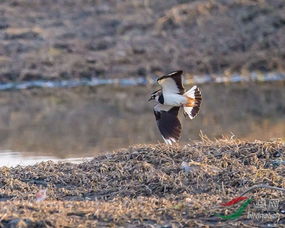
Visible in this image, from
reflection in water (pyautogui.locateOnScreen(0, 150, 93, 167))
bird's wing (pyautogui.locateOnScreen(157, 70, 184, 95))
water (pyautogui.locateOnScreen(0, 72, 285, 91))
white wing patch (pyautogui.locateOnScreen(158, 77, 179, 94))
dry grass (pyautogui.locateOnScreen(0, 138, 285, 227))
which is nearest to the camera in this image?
dry grass (pyautogui.locateOnScreen(0, 138, 285, 227))

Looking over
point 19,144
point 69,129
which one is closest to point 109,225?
point 19,144

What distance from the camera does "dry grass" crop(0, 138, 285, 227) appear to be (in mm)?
5438

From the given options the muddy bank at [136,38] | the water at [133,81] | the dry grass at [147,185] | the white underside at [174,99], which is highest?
the muddy bank at [136,38]

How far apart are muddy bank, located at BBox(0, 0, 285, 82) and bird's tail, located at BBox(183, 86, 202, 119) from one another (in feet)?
42.5

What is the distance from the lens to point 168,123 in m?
8.09

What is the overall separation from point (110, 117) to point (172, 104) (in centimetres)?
703

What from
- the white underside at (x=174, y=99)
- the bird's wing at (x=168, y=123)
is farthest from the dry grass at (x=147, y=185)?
the white underside at (x=174, y=99)

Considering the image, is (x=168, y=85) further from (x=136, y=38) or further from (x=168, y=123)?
(x=136, y=38)

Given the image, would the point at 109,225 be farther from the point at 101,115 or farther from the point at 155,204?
the point at 101,115

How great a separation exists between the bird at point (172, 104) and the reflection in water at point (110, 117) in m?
2.33

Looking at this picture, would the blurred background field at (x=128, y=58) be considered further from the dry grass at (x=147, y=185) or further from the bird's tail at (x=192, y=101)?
the dry grass at (x=147, y=185)

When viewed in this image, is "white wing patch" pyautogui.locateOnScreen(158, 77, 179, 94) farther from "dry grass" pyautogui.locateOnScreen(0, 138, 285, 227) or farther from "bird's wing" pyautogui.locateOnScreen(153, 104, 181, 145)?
"dry grass" pyautogui.locateOnScreen(0, 138, 285, 227)

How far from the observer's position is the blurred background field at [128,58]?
48.7 ft

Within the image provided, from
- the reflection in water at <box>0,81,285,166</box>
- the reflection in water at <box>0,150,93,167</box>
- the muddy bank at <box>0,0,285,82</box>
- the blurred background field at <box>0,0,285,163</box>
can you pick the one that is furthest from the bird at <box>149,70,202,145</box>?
the muddy bank at <box>0,0,285,82</box>
